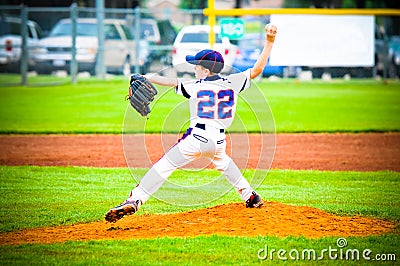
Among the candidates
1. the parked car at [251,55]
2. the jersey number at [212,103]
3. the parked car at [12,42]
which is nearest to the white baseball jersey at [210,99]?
the jersey number at [212,103]

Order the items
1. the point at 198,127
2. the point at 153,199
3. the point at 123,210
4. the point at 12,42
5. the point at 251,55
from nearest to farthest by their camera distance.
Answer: the point at 123,210 < the point at 198,127 < the point at 153,199 < the point at 251,55 < the point at 12,42

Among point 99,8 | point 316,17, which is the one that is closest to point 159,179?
point 316,17

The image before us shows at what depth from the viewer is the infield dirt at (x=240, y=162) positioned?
7418mm

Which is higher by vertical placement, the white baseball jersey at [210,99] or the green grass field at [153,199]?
the white baseball jersey at [210,99]

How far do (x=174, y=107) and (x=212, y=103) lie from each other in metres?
6.42

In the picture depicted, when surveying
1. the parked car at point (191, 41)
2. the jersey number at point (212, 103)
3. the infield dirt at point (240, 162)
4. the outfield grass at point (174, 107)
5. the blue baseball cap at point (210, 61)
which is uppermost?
the blue baseball cap at point (210, 61)

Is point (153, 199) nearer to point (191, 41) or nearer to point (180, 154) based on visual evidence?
point (180, 154)

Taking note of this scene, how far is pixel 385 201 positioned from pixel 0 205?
458 centimetres

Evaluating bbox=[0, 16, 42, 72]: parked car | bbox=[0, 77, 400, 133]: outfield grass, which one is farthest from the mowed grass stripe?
bbox=[0, 16, 42, 72]: parked car

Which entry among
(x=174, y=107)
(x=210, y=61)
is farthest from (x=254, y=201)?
(x=174, y=107)

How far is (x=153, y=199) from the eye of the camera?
969cm

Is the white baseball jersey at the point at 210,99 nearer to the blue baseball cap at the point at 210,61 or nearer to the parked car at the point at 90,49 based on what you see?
the blue baseball cap at the point at 210,61

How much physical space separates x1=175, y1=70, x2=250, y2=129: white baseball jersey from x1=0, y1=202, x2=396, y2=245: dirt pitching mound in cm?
A: 101

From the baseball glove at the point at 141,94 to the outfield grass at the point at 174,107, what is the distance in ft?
19.9
